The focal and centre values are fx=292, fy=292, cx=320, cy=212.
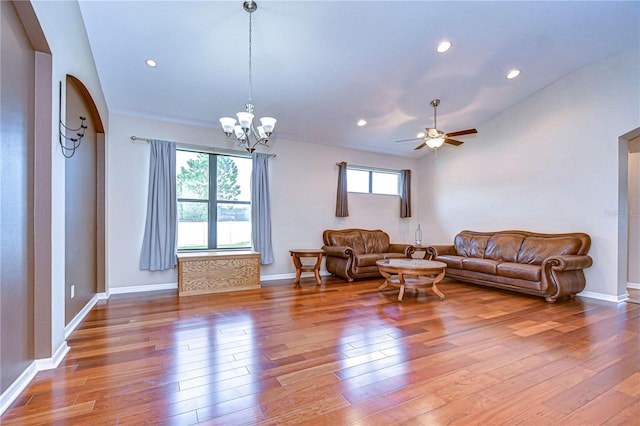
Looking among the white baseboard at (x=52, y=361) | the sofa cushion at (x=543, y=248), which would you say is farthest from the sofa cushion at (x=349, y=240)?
the white baseboard at (x=52, y=361)

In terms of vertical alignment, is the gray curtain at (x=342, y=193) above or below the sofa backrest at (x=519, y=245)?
above

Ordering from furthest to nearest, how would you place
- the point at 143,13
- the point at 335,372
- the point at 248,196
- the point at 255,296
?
the point at 248,196 < the point at 255,296 < the point at 143,13 < the point at 335,372

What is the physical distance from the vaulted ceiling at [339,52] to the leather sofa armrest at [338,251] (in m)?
2.45

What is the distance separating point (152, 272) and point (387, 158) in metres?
5.57

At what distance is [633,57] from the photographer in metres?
4.11

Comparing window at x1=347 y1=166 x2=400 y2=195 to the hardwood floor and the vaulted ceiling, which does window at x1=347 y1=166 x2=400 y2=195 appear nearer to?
the vaulted ceiling

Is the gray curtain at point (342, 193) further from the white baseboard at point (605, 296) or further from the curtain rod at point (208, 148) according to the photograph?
the white baseboard at point (605, 296)

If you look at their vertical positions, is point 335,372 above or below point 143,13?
below

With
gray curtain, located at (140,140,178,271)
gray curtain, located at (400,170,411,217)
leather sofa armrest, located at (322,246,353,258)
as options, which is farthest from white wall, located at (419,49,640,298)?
gray curtain, located at (140,140,178,271)

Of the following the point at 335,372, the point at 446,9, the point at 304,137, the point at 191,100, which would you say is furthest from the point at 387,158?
the point at 335,372

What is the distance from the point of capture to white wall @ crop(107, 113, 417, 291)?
15.3 ft

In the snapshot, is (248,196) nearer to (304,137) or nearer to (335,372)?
(304,137)

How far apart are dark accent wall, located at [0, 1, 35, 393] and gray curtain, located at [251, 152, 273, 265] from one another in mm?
3493

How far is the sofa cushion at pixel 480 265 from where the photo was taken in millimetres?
4859
